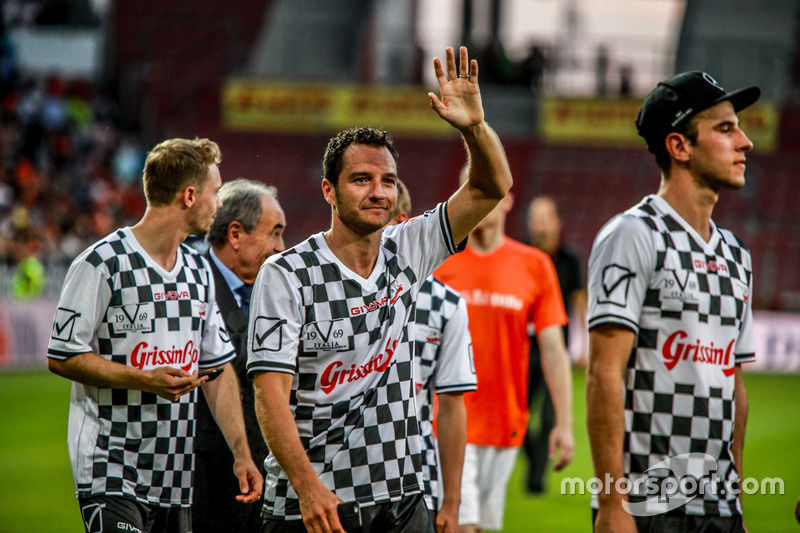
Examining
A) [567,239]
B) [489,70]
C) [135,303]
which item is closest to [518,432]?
[135,303]

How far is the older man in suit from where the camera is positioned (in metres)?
4.43

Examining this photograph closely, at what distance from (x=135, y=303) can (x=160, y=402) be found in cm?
43

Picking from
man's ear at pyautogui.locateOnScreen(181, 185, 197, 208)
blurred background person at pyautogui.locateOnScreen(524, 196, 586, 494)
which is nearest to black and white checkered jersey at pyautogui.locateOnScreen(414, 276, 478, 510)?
man's ear at pyautogui.locateOnScreen(181, 185, 197, 208)

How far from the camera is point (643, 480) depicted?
3385 millimetres

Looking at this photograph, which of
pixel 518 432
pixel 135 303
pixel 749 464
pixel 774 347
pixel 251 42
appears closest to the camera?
pixel 135 303

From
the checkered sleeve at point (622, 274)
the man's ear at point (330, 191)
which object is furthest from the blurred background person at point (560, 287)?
the man's ear at point (330, 191)

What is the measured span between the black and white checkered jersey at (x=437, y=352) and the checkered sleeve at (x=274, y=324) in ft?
3.34

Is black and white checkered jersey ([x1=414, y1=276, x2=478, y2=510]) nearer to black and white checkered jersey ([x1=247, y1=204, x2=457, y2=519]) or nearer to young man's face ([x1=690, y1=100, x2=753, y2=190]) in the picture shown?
black and white checkered jersey ([x1=247, y1=204, x2=457, y2=519])

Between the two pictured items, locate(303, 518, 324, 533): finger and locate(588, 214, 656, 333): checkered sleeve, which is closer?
locate(303, 518, 324, 533): finger

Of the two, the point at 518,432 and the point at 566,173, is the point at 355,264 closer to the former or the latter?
the point at 518,432

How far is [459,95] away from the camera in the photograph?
3.44 metres

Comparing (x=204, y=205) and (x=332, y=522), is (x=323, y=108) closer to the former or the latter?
(x=204, y=205)

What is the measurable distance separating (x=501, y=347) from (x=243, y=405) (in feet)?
6.01

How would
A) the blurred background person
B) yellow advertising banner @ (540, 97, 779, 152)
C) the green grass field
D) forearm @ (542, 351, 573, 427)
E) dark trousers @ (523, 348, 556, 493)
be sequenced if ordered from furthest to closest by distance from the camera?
yellow advertising banner @ (540, 97, 779, 152)
the blurred background person
dark trousers @ (523, 348, 556, 493)
the green grass field
forearm @ (542, 351, 573, 427)
